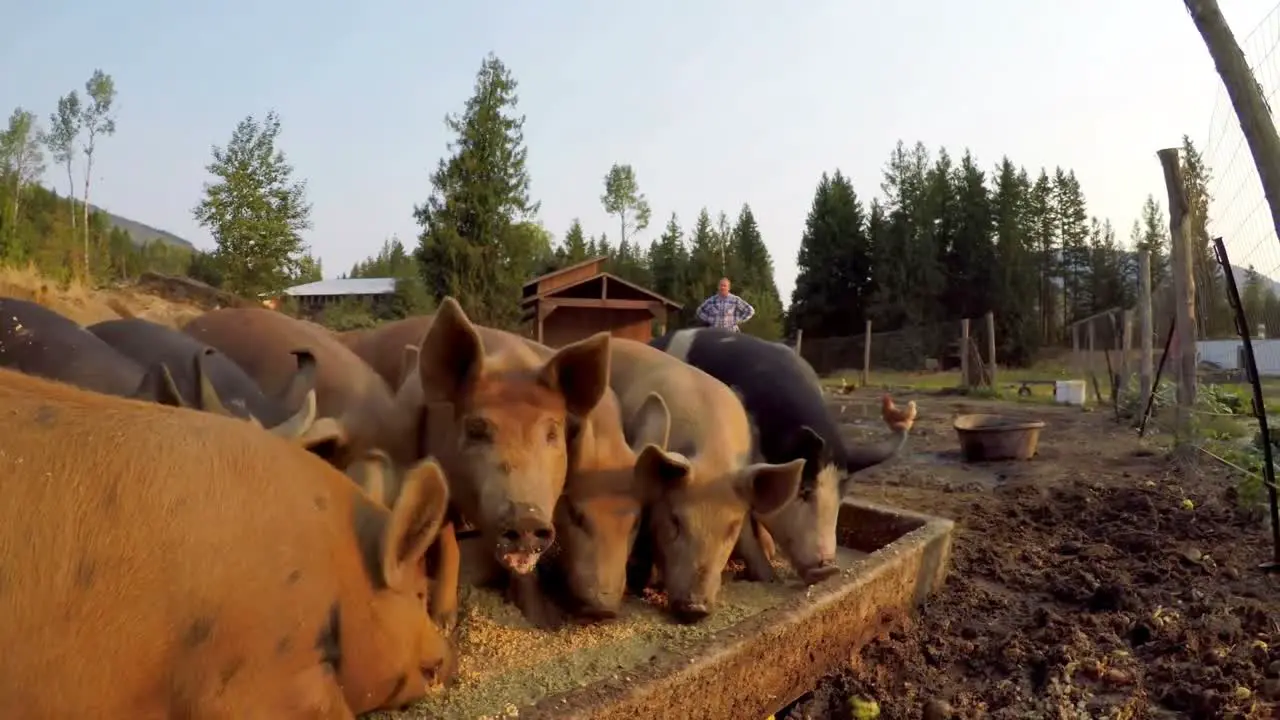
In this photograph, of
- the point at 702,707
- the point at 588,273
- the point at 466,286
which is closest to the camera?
the point at 702,707

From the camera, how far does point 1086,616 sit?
161 inches

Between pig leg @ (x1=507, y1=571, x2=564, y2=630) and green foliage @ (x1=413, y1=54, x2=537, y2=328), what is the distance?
27.9m

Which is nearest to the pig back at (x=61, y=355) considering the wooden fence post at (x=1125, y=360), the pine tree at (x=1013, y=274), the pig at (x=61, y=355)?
the pig at (x=61, y=355)

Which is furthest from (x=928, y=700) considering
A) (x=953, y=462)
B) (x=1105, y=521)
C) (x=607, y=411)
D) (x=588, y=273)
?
(x=588, y=273)

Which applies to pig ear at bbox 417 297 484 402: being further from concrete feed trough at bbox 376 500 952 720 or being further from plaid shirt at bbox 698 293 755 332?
plaid shirt at bbox 698 293 755 332

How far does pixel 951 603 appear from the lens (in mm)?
4359

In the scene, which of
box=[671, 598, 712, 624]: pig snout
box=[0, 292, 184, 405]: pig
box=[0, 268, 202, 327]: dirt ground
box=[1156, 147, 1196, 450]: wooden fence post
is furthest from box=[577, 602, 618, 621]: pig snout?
box=[0, 268, 202, 327]: dirt ground

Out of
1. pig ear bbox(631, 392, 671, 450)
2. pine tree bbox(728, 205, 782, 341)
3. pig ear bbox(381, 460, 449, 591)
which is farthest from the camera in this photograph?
pine tree bbox(728, 205, 782, 341)

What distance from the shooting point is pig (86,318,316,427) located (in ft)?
10.5

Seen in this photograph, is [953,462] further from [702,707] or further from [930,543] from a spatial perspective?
[702,707]

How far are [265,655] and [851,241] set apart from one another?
54.9 m

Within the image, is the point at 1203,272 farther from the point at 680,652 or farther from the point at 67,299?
the point at 67,299

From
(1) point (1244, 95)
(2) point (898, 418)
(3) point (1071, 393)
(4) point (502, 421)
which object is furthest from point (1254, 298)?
(3) point (1071, 393)

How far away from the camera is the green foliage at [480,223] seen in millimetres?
31359
